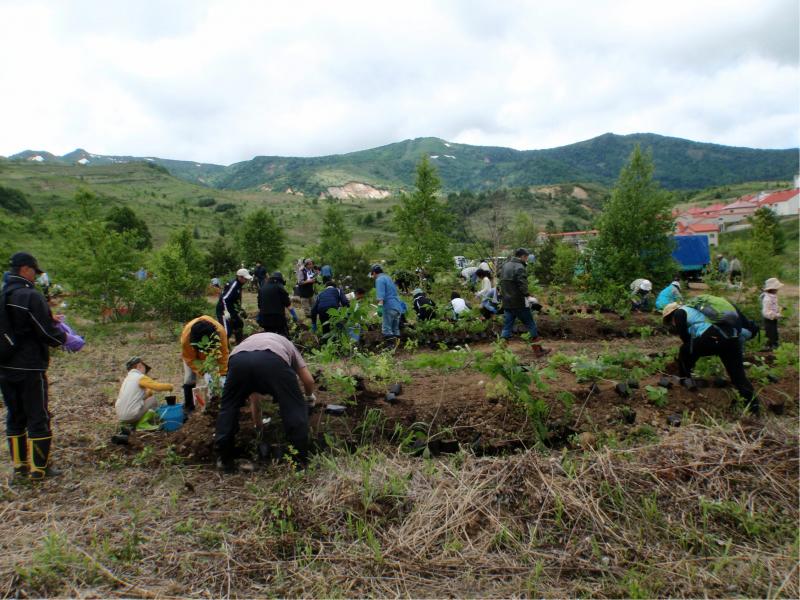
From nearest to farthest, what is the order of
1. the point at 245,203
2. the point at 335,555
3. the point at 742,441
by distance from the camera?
the point at 335,555 → the point at 742,441 → the point at 245,203

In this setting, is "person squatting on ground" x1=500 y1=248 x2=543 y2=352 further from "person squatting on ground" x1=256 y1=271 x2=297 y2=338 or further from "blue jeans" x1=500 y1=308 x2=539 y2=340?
"person squatting on ground" x1=256 y1=271 x2=297 y2=338

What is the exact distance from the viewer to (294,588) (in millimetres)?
2637

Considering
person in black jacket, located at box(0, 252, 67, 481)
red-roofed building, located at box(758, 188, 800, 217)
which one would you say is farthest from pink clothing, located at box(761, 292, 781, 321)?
red-roofed building, located at box(758, 188, 800, 217)

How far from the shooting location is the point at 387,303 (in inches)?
324

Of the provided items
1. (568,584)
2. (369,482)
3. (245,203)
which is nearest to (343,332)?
(369,482)

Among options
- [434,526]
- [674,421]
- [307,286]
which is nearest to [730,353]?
[674,421]

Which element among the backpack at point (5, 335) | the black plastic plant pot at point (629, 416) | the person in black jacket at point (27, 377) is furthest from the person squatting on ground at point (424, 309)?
the backpack at point (5, 335)

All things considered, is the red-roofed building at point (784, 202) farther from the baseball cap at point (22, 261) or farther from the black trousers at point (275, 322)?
the baseball cap at point (22, 261)

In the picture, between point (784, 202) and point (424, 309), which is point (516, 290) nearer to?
point (424, 309)

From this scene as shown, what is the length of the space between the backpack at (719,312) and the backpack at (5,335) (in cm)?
610

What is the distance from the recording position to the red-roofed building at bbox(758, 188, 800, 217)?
70438 millimetres

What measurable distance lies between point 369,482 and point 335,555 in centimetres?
57

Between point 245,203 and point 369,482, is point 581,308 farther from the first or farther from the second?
point 245,203

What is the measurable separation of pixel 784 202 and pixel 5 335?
94.2 meters
